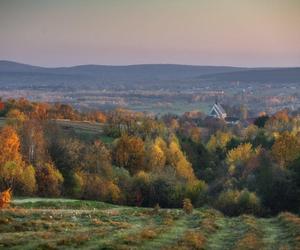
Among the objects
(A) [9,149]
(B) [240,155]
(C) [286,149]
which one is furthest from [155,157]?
(A) [9,149]

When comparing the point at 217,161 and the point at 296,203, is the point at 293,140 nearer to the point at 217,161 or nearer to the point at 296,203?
the point at 217,161

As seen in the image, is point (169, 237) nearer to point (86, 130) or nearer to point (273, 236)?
point (273, 236)

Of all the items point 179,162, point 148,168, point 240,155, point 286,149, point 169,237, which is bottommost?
point 148,168

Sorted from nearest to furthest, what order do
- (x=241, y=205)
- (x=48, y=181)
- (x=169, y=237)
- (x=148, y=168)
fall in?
(x=169, y=237) → (x=241, y=205) → (x=48, y=181) → (x=148, y=168)

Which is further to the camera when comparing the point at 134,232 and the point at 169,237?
the point at 134,232

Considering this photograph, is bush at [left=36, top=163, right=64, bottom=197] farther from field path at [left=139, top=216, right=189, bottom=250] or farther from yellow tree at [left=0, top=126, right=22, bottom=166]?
field path at [left=139, top=216, right=189, bottom=250]

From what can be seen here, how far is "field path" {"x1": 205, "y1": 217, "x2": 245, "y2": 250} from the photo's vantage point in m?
24.3

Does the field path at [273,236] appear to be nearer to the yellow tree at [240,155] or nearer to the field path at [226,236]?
the field path at [226,236]

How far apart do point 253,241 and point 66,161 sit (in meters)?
59.6

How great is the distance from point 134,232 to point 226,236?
471 cm

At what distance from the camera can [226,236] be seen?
2805 cm

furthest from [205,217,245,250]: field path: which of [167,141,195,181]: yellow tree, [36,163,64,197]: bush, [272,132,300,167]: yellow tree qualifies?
[272,132,300,167]: yellow tree

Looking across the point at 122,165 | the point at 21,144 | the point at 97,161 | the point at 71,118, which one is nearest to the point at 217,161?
the point at 122,165

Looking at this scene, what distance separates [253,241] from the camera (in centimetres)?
2512
